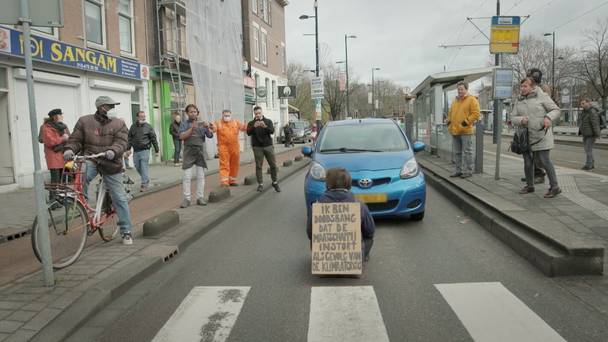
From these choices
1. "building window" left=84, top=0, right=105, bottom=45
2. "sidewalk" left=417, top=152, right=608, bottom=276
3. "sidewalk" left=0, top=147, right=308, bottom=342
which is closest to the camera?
"sidewalk" left=0, top=147, right=308, bottom=342

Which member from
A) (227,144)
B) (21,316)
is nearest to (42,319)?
(21,316)

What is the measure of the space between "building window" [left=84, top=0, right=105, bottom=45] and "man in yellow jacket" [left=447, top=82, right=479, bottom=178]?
11.0 metres

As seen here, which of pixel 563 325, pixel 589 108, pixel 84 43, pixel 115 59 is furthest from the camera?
pixel 115 59

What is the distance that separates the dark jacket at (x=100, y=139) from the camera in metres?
6.05

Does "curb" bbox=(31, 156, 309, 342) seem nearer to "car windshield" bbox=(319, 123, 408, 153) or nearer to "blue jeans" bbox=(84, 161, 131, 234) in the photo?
"blue jeans" bbox=(84, 161, 131, 234)

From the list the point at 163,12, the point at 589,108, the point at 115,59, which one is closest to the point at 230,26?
the point at 163,12

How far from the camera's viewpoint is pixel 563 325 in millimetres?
3740

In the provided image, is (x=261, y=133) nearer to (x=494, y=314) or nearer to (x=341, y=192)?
(x=341, y=192)

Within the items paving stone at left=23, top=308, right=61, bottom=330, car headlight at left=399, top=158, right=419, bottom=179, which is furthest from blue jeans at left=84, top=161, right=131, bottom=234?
car headlight at left=399, top=158, right=419, bottom=179

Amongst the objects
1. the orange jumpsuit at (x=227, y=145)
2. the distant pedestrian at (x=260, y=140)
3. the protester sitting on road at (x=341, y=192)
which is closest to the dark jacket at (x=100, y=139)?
the protester sitting on road at (x=341, y=192)

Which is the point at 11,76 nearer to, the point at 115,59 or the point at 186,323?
the point at 115,59

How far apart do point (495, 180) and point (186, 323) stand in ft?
25.3

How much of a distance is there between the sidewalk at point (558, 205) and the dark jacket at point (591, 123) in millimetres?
1808

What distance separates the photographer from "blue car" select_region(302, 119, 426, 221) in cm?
718
